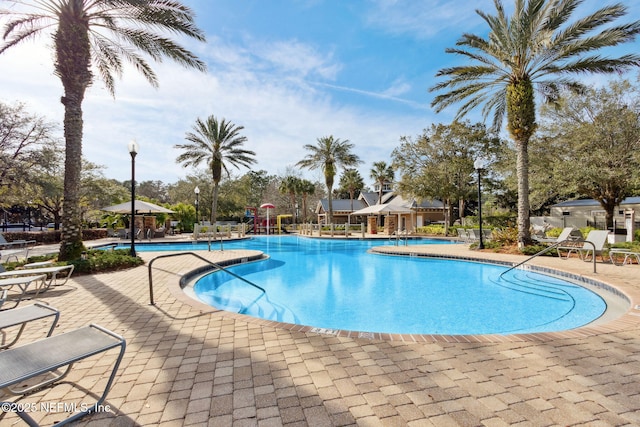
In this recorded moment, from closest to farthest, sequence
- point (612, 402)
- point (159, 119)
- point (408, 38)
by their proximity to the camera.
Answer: point (612, 402)
point (408, 38)
point (159, 119)

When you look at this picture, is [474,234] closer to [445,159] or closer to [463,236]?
[463,236]

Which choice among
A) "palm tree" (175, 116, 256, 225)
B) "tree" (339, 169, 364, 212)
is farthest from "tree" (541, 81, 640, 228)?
"tree" (339, 169, 364, 212)

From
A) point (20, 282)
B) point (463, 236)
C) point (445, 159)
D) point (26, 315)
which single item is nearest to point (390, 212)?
point (463, 236)

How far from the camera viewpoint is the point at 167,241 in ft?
65.3

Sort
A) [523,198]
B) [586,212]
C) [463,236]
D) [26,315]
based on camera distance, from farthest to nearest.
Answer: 1. [586,212]
2. [463,236]
3. [523,198]
4. [26,315]

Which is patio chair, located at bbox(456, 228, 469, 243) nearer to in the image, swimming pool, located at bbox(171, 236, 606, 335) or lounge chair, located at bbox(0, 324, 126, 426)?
swimming pool, located at bbox(171, 236, 606, 335)

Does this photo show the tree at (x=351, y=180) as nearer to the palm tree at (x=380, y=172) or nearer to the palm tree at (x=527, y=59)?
the palm tree at (x=380, y=172)

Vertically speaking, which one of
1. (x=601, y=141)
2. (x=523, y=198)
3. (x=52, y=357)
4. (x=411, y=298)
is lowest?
(x=411, y=298)

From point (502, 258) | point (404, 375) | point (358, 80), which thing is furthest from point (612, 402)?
point (358, 80)

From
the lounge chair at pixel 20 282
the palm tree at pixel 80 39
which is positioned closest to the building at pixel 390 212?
the palm tree at pixel 80 39

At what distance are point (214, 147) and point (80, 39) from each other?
59.8ft

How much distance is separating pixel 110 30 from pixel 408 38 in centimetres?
1111

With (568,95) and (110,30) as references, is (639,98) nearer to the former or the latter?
(568,95)

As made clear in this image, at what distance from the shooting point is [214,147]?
2722 cm
